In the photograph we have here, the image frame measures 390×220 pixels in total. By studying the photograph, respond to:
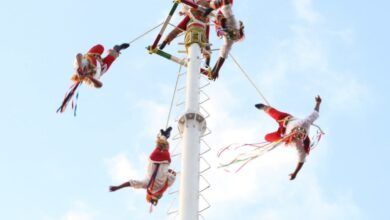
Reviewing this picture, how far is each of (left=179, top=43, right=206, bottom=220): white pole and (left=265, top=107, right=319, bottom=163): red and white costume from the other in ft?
6.39

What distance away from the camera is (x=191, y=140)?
1440cm

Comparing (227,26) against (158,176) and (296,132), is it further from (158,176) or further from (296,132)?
(158,176)

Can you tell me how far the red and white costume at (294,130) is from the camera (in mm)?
15688

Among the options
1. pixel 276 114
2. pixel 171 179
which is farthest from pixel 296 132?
pixel 171 179

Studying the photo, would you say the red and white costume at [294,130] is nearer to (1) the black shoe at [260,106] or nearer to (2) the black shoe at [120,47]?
(1) the black shoe at [260,106]

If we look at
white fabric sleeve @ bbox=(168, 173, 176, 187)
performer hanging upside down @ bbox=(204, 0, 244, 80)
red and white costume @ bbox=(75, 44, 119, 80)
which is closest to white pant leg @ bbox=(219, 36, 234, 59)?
performer hanging upside down @ bbox=(204, 0, 244, 80)

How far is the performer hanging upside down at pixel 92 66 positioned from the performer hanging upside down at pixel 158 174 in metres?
2.15

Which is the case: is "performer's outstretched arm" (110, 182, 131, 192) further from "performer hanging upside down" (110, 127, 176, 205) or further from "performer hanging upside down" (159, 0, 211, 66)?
"performer hanging upside down" (159, 0, 211, 66)

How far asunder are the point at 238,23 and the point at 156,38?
211 centimetres

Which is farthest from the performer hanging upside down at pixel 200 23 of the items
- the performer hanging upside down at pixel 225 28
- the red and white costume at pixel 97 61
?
the red and white costume at pixel 97 61

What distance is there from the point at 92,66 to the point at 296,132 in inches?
182

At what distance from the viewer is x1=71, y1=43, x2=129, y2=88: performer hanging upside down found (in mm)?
16516

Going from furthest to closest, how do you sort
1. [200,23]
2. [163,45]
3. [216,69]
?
[163,45] < [200,23] < [216,69]

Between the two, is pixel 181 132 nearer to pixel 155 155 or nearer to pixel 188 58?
pixel 155 155
